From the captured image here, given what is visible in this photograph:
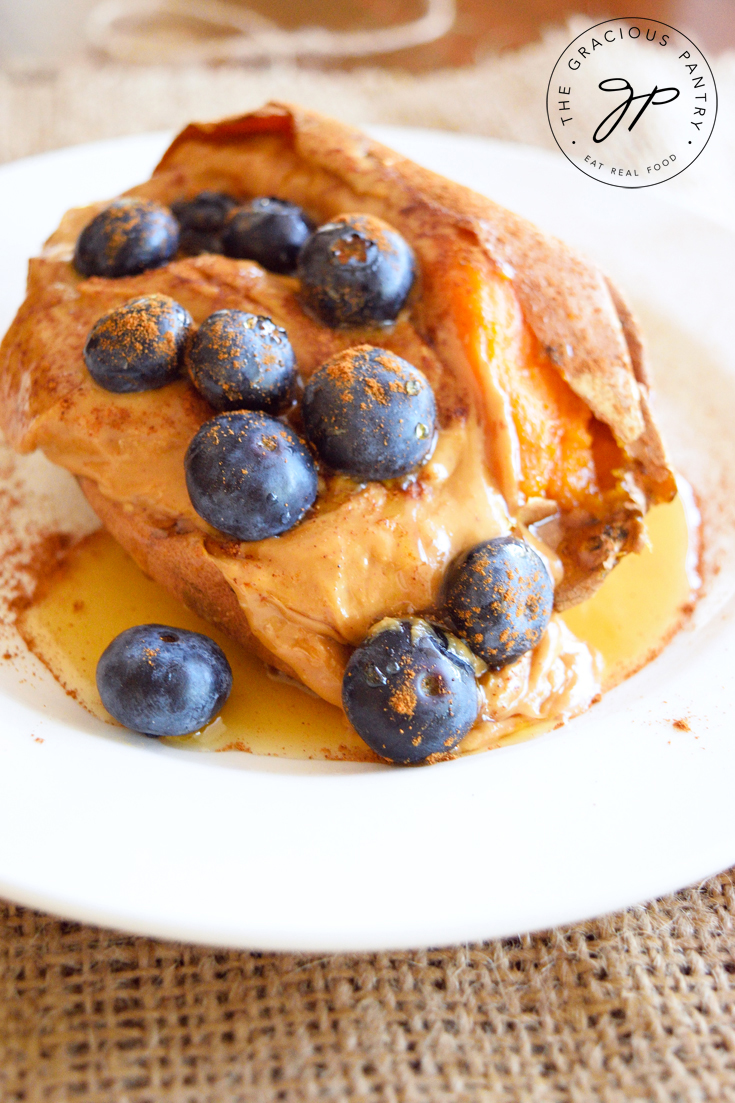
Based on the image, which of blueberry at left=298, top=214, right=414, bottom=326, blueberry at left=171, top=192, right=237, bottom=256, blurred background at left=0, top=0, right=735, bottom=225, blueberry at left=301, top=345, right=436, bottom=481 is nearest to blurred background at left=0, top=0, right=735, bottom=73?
blurred background at left=0, top=0, right=735, bottom=225

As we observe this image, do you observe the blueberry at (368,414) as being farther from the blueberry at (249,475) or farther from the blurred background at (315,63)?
the blurred background at (315,63)

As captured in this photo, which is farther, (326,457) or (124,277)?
(124,277)

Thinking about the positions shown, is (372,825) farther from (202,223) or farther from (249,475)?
(202,223)

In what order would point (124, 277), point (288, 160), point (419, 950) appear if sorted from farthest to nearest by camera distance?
point (288, 160) < point (124, 277) < point (419, 950)

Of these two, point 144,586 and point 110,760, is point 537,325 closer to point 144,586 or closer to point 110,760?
point 144,586

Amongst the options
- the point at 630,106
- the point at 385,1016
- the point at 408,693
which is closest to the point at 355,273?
the point at 408,693

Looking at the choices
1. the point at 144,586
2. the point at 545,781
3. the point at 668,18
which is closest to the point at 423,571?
the point at 545,781
